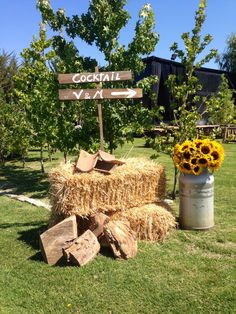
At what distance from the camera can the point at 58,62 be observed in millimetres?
8422

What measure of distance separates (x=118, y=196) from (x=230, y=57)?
3266 centimetres

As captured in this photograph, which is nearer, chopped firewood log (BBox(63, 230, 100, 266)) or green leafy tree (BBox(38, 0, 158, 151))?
chopped firewood log (BBox(63, 230, 100, 266))

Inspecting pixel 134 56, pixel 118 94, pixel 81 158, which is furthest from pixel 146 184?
pixel 134 56

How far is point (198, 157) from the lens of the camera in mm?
5426

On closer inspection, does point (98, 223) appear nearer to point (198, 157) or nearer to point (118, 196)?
point (118, 196)

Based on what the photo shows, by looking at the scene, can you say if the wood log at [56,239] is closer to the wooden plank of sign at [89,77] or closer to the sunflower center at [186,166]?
the sunflower center at [186,166]

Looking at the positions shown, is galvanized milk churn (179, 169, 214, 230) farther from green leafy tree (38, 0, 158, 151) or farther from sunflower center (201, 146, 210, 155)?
green leafy tree (38, 0, 158, 151)

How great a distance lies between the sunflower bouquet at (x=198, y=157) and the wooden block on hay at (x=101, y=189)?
17.1 inches

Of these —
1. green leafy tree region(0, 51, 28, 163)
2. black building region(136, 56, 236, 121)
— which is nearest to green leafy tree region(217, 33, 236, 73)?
black building region(136, 56, 236, 121)

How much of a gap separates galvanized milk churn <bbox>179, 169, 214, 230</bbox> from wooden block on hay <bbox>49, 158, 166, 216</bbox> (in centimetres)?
45

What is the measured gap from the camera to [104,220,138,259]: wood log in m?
4.64

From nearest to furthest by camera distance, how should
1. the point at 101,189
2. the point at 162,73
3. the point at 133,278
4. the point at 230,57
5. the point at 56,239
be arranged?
the point at 133,278
the point at 56,239
the point at 101,189
the point at 162,73
the point at 230,57

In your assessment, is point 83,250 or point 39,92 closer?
point 83,250

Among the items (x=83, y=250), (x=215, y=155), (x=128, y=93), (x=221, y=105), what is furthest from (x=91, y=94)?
(x=221, y=105)
